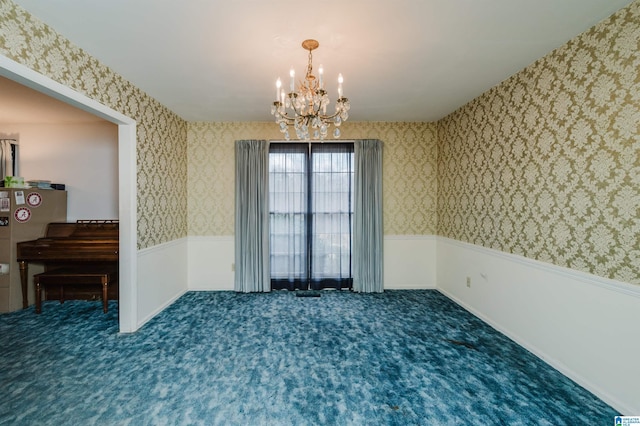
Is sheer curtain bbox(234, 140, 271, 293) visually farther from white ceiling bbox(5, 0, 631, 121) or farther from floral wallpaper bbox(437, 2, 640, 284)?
floral wallpaper bbox(437, 2, 640, 284)

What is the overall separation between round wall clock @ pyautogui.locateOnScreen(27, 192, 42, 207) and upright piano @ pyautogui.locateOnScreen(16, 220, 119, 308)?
13.1 inches

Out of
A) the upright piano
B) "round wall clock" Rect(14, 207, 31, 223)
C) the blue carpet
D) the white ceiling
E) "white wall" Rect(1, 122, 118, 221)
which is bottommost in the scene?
the blue carpet

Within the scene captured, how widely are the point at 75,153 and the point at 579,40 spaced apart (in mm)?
6076

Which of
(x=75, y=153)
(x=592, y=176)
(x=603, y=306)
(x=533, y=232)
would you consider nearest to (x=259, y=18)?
(x=592, y=176)

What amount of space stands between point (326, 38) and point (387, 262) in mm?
3309

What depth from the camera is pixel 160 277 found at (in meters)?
3.62

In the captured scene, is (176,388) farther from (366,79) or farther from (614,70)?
(614,70)

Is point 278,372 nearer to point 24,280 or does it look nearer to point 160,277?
point 160,277

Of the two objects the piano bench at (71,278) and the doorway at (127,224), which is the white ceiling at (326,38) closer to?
the doorway at (127,224)

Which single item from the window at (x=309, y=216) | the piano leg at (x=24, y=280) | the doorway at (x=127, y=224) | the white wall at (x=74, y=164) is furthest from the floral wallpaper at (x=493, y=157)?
the piano leg at (x=24, y=280)

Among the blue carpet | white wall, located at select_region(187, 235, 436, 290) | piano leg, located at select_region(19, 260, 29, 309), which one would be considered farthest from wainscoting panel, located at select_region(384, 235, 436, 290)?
piano leg, located at select_region(19, 260, 29, 309)

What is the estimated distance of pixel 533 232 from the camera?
8.59 feet

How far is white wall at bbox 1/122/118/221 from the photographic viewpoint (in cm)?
425

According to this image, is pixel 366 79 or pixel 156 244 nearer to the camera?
pixel 366 79
